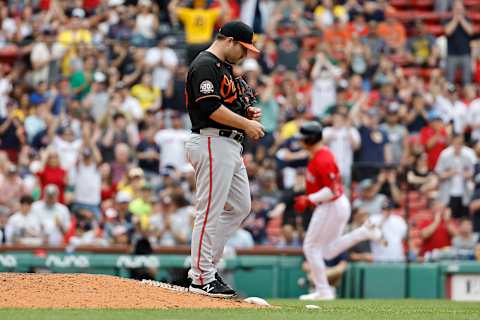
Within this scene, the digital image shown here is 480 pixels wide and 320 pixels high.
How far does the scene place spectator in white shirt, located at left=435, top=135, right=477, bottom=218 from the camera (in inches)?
686

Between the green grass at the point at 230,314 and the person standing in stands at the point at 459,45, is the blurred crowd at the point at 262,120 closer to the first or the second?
the person standing in stands at the point at 459,45

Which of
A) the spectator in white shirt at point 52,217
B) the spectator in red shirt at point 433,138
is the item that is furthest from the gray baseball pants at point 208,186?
the spectator in red shirt at point 433,138

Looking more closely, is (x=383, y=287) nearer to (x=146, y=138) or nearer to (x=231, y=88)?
(x=146, y=138)

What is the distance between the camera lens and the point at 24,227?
16.1 m

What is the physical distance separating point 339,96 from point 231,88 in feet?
33.4

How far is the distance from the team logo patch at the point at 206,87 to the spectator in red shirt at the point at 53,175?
873 centimetres

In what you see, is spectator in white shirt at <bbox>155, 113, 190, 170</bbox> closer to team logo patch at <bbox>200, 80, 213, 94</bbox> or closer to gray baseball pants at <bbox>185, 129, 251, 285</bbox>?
gray baseball pants at <bbox>185, 129, 251, 285</bbox>

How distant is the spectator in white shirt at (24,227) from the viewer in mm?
15930

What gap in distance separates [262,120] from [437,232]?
362 cm

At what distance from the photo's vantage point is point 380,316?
27.7 feet

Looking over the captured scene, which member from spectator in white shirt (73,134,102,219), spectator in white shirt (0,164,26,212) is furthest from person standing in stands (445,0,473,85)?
spectator in white shirt (0,164,26,212)

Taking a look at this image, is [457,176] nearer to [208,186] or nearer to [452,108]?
[452,108]

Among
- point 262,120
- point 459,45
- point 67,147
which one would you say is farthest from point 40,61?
point 459,45

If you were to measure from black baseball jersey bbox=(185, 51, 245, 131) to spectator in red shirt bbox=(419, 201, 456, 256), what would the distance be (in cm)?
797
